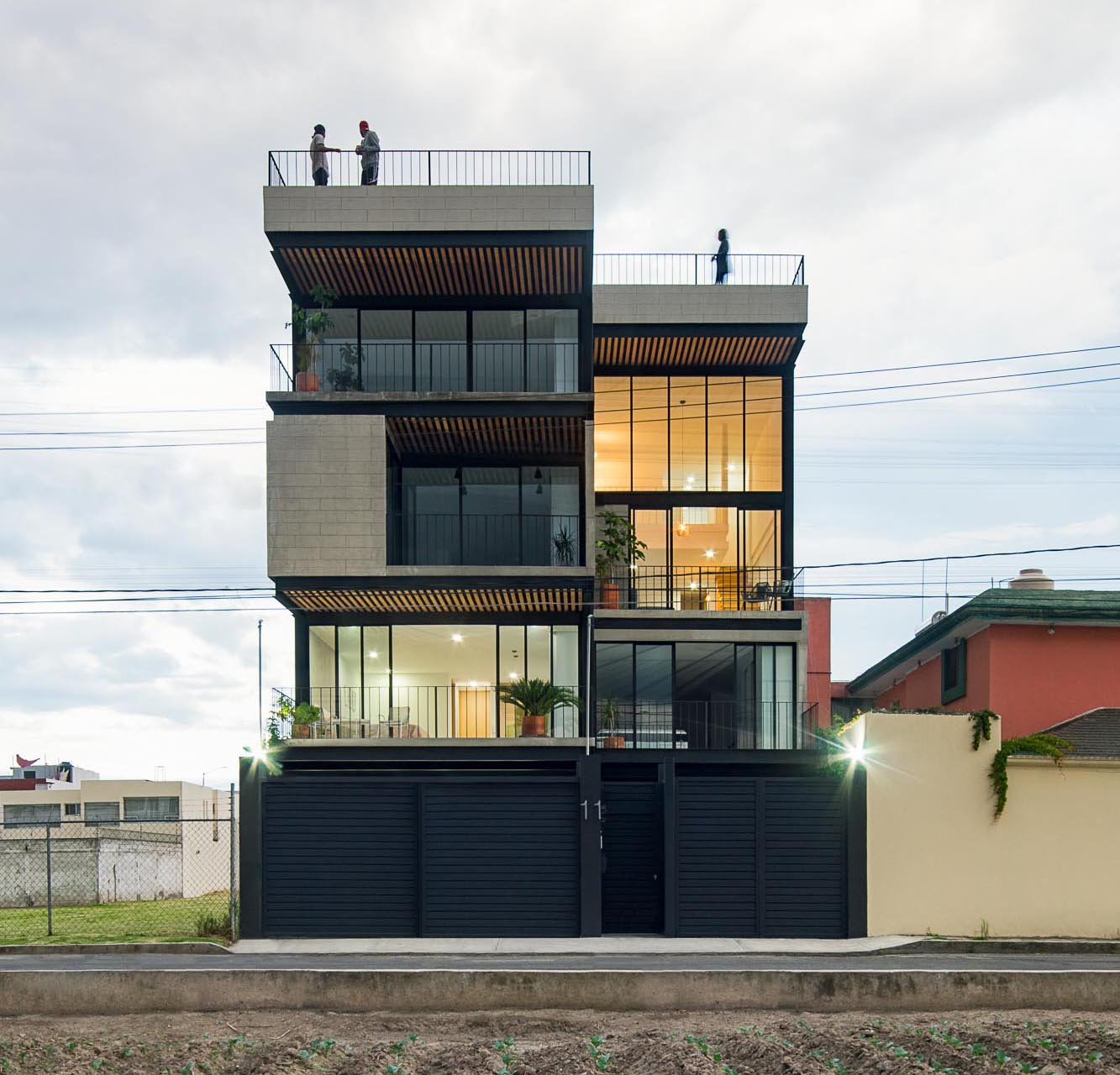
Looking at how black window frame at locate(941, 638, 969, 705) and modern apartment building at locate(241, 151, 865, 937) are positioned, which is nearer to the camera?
modern apartment building at locate(241, 151, 865, 937)

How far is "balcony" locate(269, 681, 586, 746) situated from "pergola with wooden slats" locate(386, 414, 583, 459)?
546 cm

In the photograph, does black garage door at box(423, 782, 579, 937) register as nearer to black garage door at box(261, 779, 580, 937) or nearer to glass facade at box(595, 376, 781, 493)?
black garage door at box(261, 779, 580, 937)

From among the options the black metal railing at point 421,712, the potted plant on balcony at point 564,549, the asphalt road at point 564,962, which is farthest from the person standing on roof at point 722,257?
the asphalt road at point 564,962

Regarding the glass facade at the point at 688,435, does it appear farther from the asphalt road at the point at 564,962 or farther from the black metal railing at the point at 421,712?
the asphalt road at the point at 564,962

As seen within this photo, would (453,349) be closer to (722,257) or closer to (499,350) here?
(499,350)

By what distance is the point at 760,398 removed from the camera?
3262 centimetres

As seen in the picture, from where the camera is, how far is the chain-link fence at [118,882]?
840 inches

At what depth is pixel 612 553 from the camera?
29.6 m

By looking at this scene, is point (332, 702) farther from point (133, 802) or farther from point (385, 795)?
point (133, 802)

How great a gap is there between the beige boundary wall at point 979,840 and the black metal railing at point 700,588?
28.7 ft

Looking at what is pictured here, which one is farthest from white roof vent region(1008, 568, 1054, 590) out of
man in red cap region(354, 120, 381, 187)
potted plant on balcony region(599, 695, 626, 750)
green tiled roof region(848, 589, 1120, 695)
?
man in red cap region(354, 120, 381, 187)

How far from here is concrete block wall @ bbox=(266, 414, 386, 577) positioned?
26078mm

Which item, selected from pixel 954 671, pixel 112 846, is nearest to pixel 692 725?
pixel 954 671

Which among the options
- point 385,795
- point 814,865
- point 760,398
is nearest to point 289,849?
point 385,795
